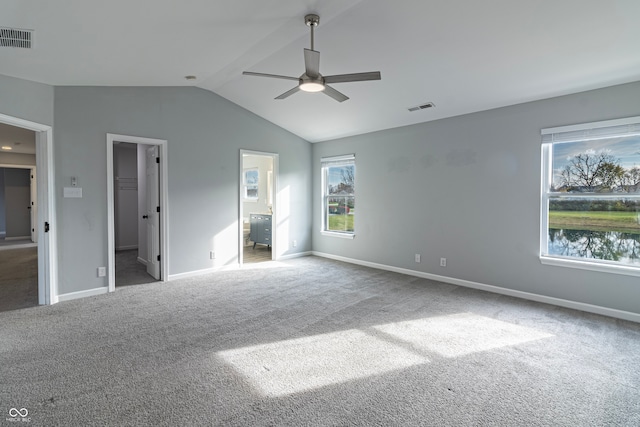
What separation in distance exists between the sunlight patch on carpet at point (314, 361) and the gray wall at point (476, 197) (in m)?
2.38

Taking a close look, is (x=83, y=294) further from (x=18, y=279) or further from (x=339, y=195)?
(x=339, y=195)

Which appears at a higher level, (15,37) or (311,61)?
(15,37)

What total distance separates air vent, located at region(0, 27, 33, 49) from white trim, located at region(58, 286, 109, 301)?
2.81 meters

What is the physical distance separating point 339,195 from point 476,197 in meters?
2.73

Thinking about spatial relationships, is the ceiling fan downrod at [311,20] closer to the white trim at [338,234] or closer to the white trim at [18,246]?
the white trim at [338,234]

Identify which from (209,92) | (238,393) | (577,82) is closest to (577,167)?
(577,82)

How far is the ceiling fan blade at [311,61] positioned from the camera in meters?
2.58

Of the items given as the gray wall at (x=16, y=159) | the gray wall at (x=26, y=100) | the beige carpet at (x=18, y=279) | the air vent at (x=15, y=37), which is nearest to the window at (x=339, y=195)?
the gray wall at (x=26, y=100)

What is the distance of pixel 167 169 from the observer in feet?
15.9

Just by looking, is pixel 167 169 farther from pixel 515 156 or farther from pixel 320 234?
pixel 515 156

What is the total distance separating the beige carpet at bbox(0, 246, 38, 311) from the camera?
3.88 meters

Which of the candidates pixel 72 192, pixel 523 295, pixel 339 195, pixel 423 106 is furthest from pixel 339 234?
pixel 72 192

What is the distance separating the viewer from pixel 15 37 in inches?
102

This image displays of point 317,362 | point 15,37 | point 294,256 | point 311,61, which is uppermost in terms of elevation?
point 15,37
